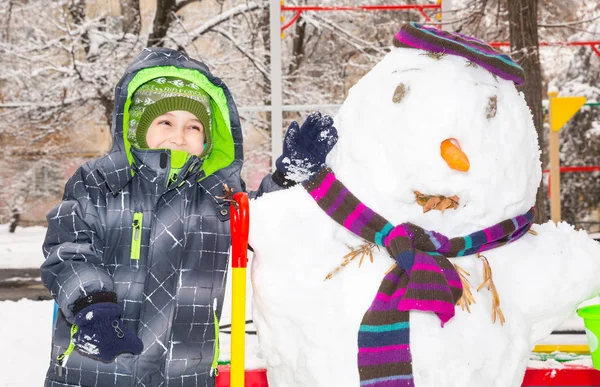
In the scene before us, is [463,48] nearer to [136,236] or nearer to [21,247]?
[136,236]

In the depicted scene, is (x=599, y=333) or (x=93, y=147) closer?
(x=599, y=333)

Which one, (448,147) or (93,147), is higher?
(93,147)

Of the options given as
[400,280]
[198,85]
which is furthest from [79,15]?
[400,280]

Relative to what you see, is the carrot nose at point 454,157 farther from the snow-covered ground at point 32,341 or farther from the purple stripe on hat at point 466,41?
the snow-covered ground at point 32,341

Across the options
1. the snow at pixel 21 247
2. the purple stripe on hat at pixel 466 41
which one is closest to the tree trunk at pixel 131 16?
the snow at pixel 21 247

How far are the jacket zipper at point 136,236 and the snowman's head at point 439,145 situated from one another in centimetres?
52

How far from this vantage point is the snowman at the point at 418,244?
61.2 inches

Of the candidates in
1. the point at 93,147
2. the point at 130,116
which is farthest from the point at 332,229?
the point at 93,147

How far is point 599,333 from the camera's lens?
1.86 m

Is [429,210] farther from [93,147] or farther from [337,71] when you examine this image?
[93,147]

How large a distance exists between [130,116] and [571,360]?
2.41 meters

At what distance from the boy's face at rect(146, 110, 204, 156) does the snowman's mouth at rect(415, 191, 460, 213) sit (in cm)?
62

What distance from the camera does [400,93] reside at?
1652 mm

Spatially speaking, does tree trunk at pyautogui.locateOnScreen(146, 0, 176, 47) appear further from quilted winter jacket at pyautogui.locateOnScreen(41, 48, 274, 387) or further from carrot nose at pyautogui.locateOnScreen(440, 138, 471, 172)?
carrot nose at pyautogui.locateOnScreen(440, 138, 471, 172)
